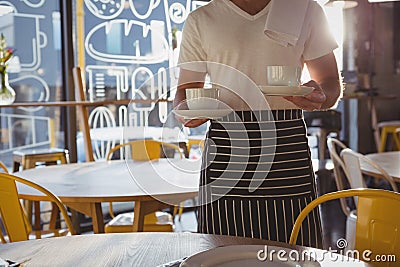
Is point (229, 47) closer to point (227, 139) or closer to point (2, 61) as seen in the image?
point (227, 139)

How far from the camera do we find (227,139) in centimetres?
159

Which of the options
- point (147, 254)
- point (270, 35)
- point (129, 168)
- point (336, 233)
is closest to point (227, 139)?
point (270, 35)

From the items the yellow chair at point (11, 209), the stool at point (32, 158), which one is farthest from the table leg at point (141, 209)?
the stool at point (32, 158)

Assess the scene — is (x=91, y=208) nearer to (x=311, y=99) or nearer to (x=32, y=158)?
(x=311, y=99)

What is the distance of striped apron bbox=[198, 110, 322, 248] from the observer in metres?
1.54

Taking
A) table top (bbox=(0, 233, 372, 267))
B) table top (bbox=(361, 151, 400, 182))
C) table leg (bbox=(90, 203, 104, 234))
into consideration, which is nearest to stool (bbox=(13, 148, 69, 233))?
table leg (bbox=(90, 203, 104, 234))

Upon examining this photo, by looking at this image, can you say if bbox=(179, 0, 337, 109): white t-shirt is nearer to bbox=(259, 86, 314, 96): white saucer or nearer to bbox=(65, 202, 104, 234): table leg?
bbox=(259, 86, 314, 96): white saucer

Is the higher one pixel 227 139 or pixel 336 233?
pixel 227 139

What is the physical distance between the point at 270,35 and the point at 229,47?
0.13 m

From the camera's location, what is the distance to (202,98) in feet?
4.36

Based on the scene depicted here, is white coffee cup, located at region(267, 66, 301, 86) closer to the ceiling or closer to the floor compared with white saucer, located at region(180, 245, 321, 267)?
closer to the ceiling

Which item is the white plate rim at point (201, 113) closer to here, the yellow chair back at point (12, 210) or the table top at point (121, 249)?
the table top at point (121, 249)

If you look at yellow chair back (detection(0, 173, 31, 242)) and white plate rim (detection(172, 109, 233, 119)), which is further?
yellow chair back (detection(0, 173, 31, 242))

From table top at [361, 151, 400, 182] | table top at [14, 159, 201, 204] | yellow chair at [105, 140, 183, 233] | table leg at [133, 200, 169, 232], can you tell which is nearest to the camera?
table top at [14, 159, 201, 204]
